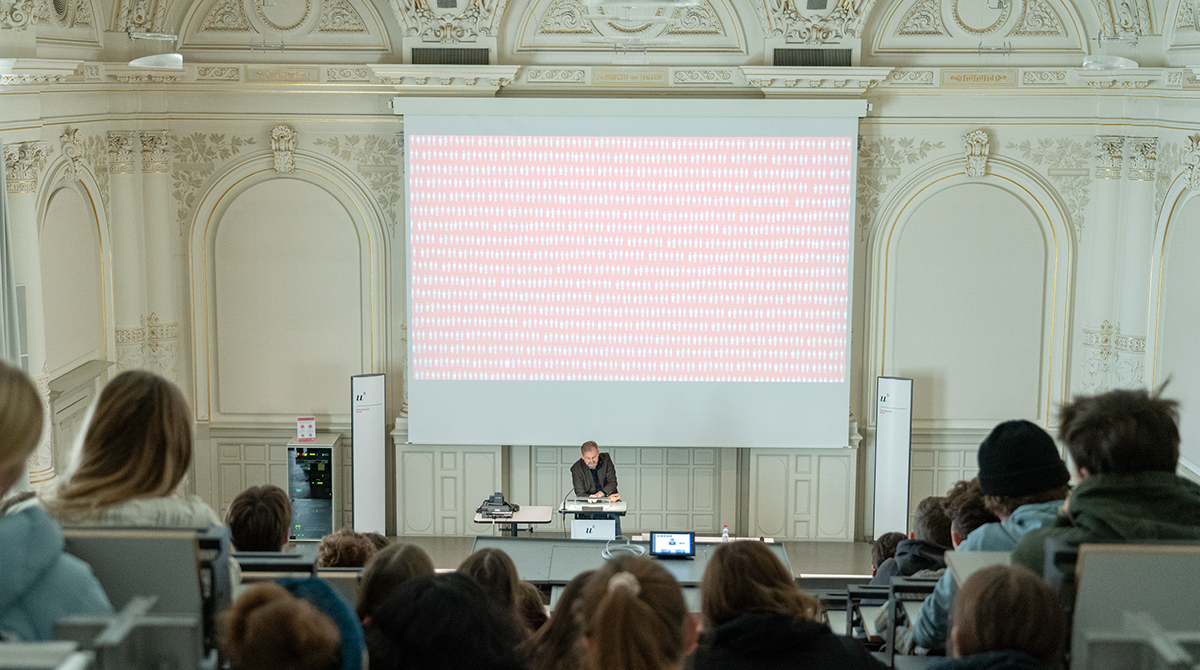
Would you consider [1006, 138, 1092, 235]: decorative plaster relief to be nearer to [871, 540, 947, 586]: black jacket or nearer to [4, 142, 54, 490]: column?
[871, 540, 947, 586]: black jacket

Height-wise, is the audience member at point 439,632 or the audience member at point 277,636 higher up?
the audience member at point 277,636

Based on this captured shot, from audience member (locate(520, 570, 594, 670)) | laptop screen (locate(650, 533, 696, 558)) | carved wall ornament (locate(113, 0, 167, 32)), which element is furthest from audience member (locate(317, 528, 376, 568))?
carved wall ornament (locate(113, 0, 167, 32))

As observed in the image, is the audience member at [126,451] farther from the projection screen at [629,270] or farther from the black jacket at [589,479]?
the projection screen at [629,270]

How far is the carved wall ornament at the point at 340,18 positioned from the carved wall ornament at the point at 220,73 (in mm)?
782

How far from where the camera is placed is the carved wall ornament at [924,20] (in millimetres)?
8820

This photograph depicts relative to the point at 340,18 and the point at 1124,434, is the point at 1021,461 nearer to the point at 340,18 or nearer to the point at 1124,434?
the point at 1124,434

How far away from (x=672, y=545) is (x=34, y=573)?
574 centimetres

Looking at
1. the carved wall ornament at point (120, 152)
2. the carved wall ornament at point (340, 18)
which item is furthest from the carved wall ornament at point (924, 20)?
the carved wall ornament at point (120, 152)

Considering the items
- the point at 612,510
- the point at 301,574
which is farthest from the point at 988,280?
the point at 301,574

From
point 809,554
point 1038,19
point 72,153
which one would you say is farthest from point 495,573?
point 1038,19

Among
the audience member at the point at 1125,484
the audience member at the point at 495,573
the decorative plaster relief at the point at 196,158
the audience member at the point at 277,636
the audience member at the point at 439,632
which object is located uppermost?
the decorative plaster relief at the point at 196,158

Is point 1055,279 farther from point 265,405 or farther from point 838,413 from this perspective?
point 265,405

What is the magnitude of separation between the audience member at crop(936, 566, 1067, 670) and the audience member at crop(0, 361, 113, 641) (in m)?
1.60

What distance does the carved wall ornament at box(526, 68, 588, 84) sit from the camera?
8875 millimetres
